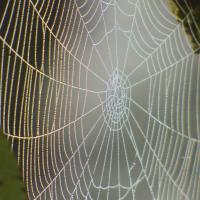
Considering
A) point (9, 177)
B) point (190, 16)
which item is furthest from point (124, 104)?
point (9, 177)

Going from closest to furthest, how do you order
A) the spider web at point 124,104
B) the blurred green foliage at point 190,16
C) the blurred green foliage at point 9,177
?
1. the blurred green foliage at point 9,177
2. the blurred green foliage at point 190,16
3. the spider web at point 124,104

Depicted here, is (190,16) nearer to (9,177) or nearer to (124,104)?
(124,104)

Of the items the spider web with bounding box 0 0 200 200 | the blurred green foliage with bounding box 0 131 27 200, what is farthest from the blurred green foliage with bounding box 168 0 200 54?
the blurred green foliage with bounding box 0 131 27 200

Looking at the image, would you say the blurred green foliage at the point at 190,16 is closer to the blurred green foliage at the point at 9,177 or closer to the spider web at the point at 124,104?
the spider web at the point at 124,104

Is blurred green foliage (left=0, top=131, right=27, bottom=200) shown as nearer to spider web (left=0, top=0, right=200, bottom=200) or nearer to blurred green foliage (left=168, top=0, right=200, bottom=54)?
blurred green foliage (left=168, top=0, right=200, bottom=54)

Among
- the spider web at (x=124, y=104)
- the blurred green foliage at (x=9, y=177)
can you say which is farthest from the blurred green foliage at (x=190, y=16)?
the blurred green foliage at (x=9, y=177)

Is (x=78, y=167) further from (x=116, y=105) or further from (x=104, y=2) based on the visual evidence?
(x=104, y=2)

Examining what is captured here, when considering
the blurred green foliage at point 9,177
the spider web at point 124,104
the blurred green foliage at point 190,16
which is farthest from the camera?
the spider web at point 124,104

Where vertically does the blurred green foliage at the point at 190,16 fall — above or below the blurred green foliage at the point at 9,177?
above
